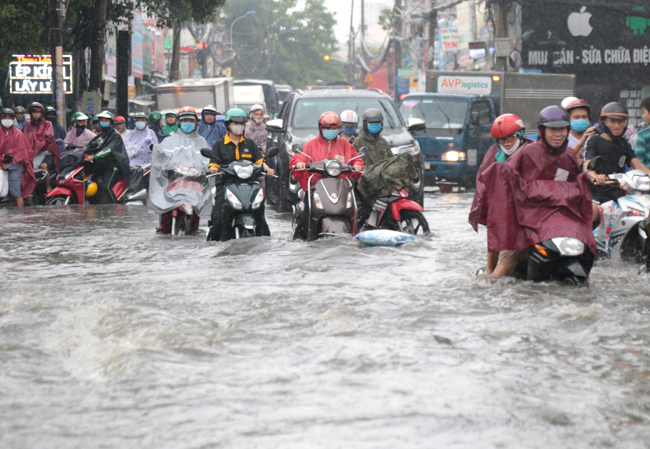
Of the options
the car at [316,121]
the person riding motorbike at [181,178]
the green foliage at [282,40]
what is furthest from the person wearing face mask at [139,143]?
the green foliage at [282,40]

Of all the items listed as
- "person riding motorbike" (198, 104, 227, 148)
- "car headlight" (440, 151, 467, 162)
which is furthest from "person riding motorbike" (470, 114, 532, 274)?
"car headlight" (440, 151, 467, 162)

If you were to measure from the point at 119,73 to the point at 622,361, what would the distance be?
70.3ft

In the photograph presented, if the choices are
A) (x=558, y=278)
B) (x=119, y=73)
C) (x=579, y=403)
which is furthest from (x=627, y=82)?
(x=579, y=403)

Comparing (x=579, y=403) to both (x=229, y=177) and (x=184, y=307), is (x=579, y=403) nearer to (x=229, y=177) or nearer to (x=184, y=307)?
(x=184, y=307)

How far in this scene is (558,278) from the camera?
21.5ft

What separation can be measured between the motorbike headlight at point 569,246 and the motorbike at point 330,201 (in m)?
3.21

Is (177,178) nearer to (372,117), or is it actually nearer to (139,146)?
(372,117)

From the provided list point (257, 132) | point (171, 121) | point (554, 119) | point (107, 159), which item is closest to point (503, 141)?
point (554, 119)

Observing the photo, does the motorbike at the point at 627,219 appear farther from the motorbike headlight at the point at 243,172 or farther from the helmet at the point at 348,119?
the motorbike headlight at the point at 243,172

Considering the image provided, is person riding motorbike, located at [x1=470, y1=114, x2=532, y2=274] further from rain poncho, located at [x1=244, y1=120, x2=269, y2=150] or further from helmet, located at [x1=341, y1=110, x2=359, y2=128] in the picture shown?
rain poncho, located at [x1=244, y1=120, x2=269, y2=150]

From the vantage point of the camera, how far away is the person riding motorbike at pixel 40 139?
16125mm

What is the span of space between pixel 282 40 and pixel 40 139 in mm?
69485

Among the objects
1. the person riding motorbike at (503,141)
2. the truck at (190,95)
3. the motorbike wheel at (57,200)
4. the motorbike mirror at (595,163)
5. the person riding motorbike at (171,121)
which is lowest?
the motorbike wheel at (57,200)

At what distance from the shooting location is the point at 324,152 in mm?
9711
